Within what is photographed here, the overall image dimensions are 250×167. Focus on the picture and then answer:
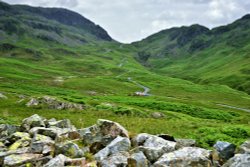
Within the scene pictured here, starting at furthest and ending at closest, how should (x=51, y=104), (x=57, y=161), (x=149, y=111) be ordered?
(x=149, y=111) → (x=51, y=104) → (x=57, y=161)

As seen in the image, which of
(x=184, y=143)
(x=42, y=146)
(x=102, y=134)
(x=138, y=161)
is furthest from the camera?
(x=102, y=134)

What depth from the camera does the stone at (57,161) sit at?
18812 millimetres

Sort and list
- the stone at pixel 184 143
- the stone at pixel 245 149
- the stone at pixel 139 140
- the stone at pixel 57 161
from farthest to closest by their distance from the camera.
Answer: the stone at pixel 139 140
the stone at pixel 184 143
the stone at pixel 57 161
the stone at pixel 245 149

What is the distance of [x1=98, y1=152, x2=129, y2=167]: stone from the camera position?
61.4ft

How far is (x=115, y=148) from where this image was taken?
20.5m

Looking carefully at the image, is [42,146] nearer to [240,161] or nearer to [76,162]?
[76,162]

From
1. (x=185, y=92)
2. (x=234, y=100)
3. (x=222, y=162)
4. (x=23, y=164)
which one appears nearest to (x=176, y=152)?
(x=222, y=162)

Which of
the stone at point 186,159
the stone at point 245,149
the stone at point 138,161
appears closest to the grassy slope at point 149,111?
the stone at point 245,149

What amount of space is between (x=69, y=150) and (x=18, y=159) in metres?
3.26

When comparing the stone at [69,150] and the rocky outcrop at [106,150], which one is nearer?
the rocky outcrop at [106,150]

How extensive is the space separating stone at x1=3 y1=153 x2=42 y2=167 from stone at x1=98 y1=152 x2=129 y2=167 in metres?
4.48

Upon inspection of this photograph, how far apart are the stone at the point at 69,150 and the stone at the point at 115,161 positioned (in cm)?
200

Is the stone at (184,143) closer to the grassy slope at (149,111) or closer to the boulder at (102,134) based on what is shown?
the boulder at (102,134)

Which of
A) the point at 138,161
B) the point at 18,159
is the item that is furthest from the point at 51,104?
the point at 138,161
